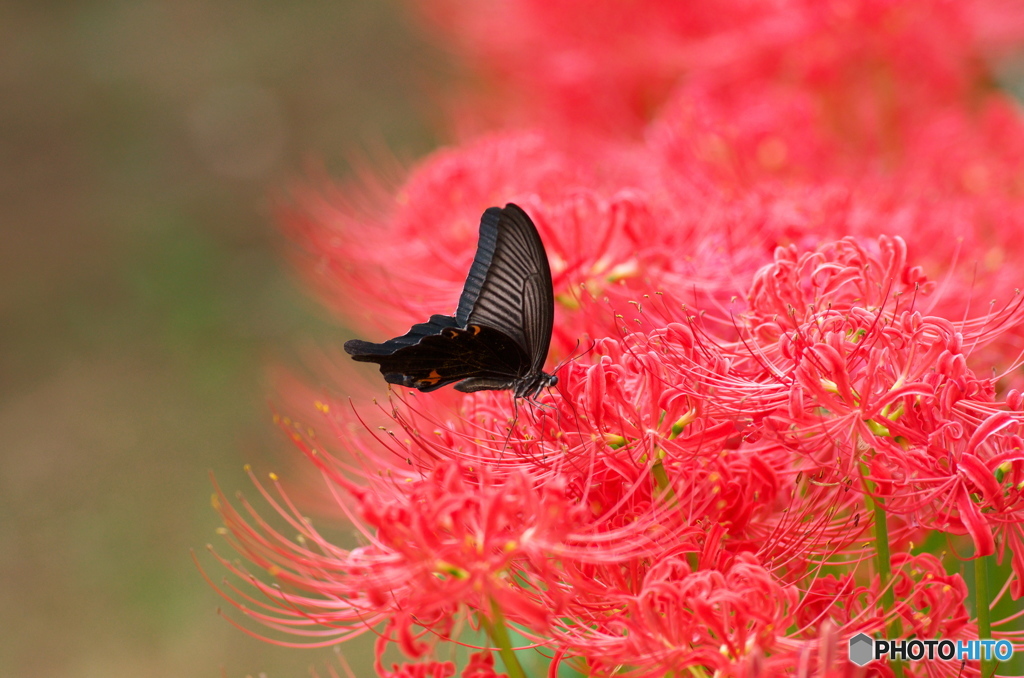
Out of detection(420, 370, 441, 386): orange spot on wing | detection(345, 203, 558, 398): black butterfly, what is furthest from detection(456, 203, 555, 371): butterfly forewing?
detection(420, 370, 441, 386): orange spot on wing

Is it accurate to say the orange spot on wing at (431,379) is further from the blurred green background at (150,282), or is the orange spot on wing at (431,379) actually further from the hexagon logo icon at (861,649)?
the blurred green background at (150,282)

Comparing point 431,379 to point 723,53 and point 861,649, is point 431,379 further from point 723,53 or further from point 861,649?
point 723,53

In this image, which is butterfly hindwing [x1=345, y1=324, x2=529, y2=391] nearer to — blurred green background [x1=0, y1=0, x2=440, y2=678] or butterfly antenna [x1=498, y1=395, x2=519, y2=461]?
butterfly antenna [x1=498, y1=395, x2=519, y2=461]

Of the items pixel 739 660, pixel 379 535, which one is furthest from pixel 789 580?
pixel 379 535

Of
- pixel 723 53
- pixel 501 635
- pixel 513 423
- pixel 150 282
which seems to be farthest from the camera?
pixel 150 282

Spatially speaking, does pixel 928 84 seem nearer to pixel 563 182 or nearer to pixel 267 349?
pixel 563 182

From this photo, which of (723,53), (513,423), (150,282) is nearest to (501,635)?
(513,423)

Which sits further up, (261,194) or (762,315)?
(261,194)
